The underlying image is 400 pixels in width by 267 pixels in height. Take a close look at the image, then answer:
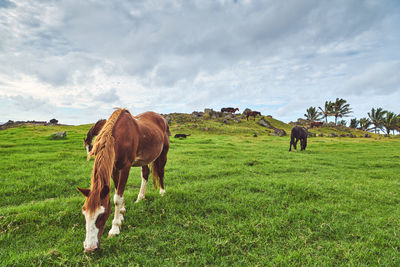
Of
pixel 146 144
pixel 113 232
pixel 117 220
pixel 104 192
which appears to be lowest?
pixel 113 232

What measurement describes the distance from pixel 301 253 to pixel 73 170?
867 centimetres

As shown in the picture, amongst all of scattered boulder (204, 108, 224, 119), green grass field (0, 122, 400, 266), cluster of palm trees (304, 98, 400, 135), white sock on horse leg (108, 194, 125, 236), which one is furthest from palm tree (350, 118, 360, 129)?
white sock on horse leg (108, 194, 125, 236)

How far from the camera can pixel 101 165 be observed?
2.91m

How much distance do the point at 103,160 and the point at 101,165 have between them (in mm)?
86

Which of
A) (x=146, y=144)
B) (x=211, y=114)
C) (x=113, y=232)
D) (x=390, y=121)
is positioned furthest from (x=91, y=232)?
(x=390, y=121)

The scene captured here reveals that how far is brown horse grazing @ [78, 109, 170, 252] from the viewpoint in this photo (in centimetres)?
266

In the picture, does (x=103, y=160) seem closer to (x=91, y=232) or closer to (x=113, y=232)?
(x=91, y=232)

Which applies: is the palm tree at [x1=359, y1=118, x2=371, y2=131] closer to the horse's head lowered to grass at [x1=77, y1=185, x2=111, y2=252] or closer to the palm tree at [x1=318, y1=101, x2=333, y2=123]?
the palm tree at [x1=318, y1=101, x2=333, y2=123]

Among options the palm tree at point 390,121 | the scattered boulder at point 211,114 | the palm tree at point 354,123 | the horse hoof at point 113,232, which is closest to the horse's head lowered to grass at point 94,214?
the horse hoof at point 113,232

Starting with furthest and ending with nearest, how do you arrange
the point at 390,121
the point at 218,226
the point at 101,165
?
the point at 390,121 < the point at 218,226 < the point at 101,165

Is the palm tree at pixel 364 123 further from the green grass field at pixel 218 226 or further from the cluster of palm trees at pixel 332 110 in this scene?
the green grass field at pixel 218 226

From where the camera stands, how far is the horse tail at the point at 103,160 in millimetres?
2787

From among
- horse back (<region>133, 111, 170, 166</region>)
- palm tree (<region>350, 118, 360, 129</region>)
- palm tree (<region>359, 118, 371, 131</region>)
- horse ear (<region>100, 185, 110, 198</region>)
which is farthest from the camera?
palm tree (<region>350, 118, 360, 129</region>)


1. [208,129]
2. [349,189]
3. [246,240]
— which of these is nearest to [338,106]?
[208,129]
